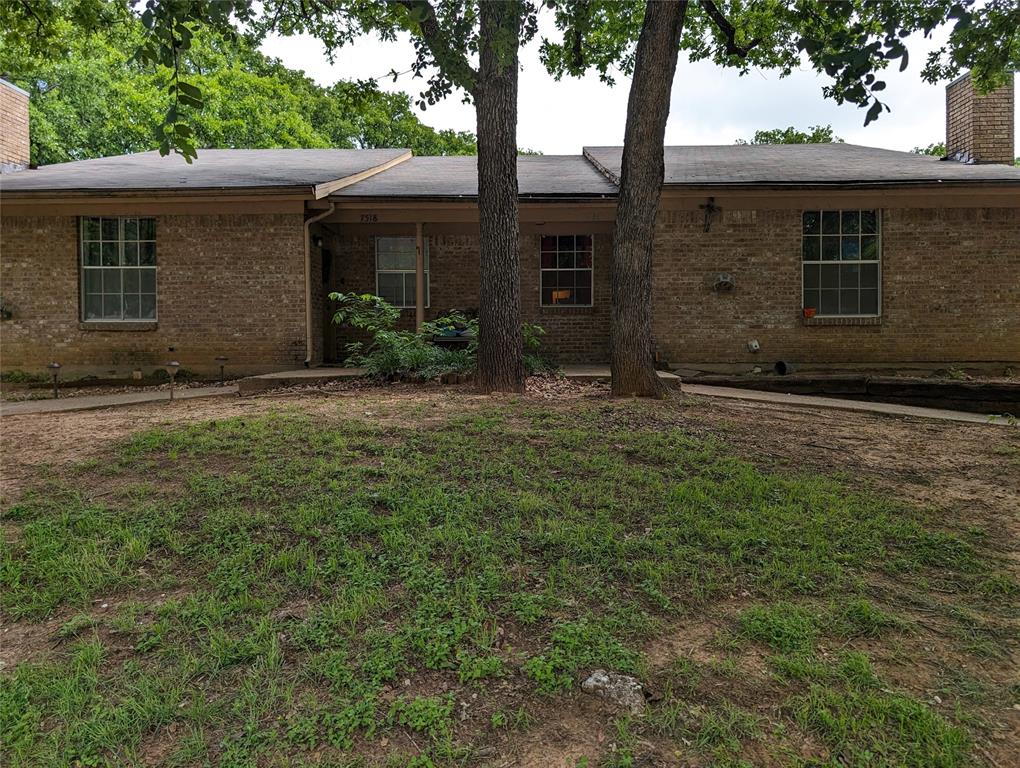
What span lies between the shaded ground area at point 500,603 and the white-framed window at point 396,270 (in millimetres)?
7026

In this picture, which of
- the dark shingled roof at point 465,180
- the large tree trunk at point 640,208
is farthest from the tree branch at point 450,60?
the dark shingled roof at point 465,180

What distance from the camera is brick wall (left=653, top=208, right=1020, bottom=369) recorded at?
10602 millimetres

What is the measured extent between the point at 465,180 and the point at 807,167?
258 inches

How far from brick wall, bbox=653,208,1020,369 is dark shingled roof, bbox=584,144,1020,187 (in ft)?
1.97

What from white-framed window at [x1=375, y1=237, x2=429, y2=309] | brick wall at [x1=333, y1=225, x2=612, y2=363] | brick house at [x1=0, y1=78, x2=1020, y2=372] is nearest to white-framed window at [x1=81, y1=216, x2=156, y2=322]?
brick house at [x1=0, y1=78, x2=1020, y2=372]

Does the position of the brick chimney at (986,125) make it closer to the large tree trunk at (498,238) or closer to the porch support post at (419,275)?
the large tree trunk at (498,238)

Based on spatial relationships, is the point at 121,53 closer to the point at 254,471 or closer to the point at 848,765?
the point at 254,471

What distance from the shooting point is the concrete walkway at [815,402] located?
24.6 ft

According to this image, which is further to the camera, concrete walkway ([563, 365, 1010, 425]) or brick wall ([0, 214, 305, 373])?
brick wall ([0, 214, 305, 373])

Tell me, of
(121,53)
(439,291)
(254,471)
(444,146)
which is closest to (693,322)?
(439,291)

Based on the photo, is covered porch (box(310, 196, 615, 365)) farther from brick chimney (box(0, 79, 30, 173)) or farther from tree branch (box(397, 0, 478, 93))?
brick chimney (box(0, 79, 30, 173))

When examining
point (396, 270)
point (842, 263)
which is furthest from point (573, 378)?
point (842, 263)

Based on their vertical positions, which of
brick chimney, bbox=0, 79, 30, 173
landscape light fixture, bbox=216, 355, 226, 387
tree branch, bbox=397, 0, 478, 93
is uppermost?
brick chimney, bbox=0, 79, 30, 173

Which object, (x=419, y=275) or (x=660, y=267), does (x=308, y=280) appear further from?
(x=660, y=267)
